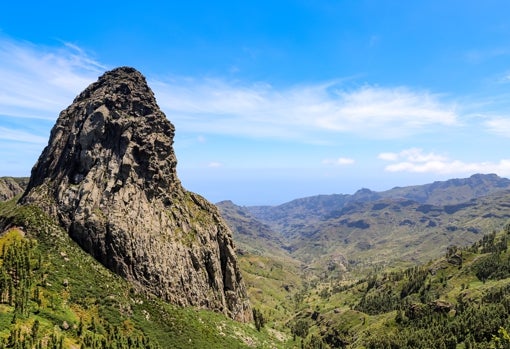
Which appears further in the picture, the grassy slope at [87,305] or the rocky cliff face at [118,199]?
the rocky cliff face at [118,199]

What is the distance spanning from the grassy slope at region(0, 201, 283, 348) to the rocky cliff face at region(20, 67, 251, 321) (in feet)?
25.6

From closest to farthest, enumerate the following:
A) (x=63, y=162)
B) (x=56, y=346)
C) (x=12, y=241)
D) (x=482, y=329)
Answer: (x=56, y=346) < (x=12, y=241) < (x=63, y=162) < (x=482, y=329)

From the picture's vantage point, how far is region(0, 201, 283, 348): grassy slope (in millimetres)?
117188

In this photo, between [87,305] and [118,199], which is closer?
[87,305]

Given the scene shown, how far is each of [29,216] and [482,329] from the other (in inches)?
9127

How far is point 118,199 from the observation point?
175 metres

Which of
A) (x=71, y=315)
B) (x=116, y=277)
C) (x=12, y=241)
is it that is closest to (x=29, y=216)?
(x=12, y=241)

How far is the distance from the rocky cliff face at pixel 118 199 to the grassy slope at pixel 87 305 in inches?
308

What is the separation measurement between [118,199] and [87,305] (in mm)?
55673

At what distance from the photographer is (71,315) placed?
120625 mm

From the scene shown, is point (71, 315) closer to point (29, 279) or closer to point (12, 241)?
point (29, 279)

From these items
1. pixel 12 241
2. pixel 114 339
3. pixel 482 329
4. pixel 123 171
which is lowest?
pixel 482 329

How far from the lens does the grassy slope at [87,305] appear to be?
11719 cm

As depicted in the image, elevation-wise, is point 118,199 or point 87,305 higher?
point 118,199
